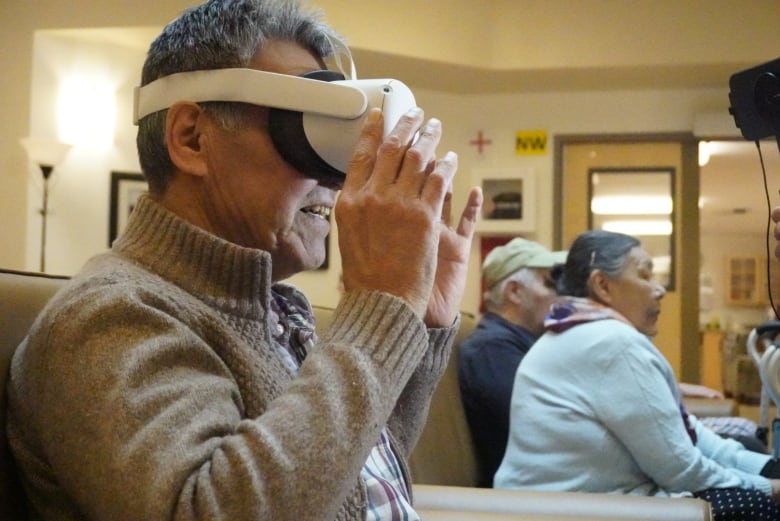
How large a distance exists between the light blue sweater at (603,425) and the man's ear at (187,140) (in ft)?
4.04

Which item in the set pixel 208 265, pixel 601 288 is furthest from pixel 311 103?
pixel 601 288

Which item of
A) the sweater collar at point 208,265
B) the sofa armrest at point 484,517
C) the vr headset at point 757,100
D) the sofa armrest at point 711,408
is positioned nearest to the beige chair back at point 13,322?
the sweater collar at point 208,265

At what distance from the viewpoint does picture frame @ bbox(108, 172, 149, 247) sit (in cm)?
420

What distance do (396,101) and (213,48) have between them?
0.64ft

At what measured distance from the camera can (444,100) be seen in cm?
473

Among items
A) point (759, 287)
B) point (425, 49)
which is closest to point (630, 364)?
point (425, 49)

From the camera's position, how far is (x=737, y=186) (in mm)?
8273

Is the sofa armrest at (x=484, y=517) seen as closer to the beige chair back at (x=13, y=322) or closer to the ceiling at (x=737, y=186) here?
the beige chair back at (x=13, y=322)

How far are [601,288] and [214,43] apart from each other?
1.61 metres

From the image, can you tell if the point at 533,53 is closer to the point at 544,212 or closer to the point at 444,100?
the point at 444,100

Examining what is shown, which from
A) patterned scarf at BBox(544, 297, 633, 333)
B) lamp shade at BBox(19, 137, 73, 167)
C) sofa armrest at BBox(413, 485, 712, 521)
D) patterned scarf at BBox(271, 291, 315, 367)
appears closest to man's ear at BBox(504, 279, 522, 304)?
patterned scarf at BBox(544, 297, 633, 333)

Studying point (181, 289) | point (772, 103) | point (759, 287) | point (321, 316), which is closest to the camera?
point (181, 289)

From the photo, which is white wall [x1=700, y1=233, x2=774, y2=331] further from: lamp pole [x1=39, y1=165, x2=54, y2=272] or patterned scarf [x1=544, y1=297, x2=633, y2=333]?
patterned scarf [x1=544, y1=297, x2=633, y2=333]

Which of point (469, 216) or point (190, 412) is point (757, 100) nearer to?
point (469, 216)
